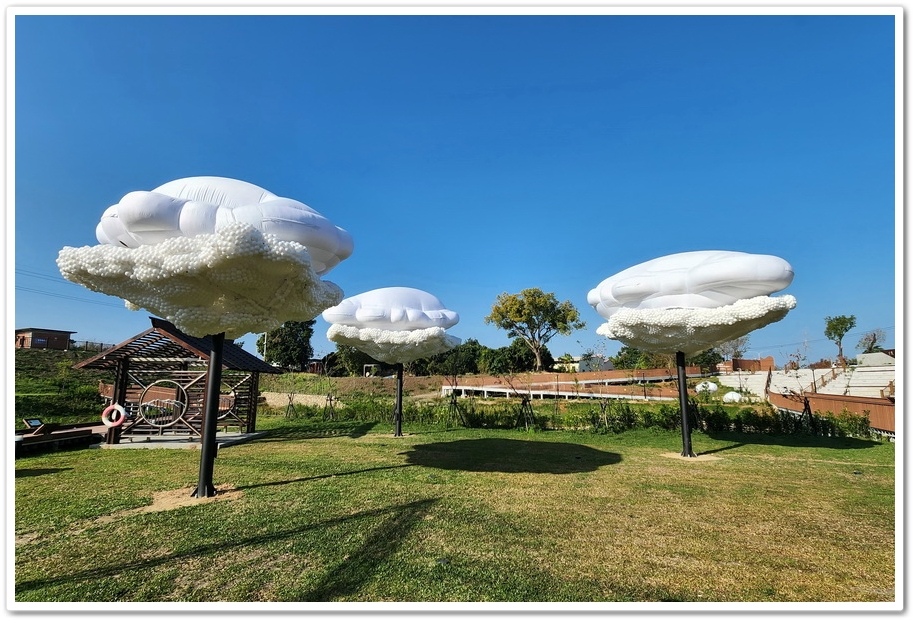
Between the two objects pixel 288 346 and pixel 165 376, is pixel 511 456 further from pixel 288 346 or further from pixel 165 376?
pixel 288 346

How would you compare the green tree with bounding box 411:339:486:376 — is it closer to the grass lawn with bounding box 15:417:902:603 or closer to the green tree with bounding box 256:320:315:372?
the green tree with bounding box 256:320:315:372

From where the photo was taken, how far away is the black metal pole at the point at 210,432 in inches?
277

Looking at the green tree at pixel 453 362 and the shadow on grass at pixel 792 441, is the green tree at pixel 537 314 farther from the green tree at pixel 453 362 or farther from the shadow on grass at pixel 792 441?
the shadow on grass at pixel 792 441

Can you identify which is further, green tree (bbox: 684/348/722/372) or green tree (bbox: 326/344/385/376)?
green tree (bbox: 326/344/385/376)

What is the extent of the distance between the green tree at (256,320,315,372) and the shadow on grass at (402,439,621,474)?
4564cm

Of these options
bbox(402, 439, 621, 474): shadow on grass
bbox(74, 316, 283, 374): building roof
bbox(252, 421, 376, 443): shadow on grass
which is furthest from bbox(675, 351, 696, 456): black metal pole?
bbox(74, 316, 283, 374): building roof

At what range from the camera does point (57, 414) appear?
20547mm

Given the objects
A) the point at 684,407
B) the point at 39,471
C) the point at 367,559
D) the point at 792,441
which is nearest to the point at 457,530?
the point at 367,559

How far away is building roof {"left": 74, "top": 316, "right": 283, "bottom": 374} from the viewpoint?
1270cm

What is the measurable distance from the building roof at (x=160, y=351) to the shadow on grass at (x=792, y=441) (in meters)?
14.2

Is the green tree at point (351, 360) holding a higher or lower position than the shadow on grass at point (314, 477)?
higher

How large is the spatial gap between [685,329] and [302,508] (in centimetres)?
829

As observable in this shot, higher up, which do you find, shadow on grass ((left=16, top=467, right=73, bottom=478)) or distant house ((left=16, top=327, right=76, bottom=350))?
distant house ((left=16, top=327, right=76, bottom=350))

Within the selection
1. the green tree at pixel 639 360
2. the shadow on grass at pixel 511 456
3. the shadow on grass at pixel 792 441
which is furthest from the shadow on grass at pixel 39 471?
the green tree at pixel 639 360
